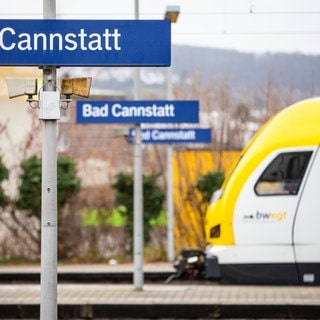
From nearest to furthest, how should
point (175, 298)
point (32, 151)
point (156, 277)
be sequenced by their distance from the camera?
point (175, 298)
point (156, 277)
point (32, 151)

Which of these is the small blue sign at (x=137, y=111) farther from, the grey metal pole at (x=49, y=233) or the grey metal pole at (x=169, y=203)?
the grey metal pole at (x=49, y=233)

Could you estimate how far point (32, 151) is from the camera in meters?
25.8

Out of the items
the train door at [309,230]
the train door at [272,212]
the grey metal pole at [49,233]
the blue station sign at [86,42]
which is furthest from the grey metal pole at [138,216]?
the grey metal pole at [49,233]

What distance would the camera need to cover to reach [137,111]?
594 inches

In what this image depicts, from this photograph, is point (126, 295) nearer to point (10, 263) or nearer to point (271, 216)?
point (271, 216)

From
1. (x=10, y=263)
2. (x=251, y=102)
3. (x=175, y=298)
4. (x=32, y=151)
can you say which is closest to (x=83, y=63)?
(x=175, y=298)

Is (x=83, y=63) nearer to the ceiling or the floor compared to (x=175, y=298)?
nearer to the ceiling

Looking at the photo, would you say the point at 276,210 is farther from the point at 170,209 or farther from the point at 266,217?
the point at 170,209

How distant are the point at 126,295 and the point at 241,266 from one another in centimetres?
222

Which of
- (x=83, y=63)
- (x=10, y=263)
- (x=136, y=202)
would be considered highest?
(x=83, y=63)

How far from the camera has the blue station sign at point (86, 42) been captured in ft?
26.0

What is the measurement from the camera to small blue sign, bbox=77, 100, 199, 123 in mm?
15047

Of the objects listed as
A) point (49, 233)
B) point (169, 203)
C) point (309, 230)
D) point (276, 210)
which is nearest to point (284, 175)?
point (276, 210)

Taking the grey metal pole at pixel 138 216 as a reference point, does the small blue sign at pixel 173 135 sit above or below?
above
